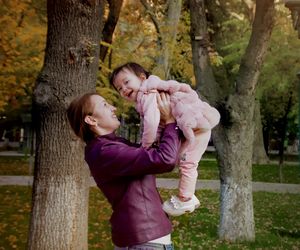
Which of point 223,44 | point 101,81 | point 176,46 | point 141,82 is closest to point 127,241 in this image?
point 141,82

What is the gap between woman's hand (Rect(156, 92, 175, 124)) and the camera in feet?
8.20

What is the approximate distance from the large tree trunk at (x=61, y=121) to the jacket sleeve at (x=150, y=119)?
3.16 meters

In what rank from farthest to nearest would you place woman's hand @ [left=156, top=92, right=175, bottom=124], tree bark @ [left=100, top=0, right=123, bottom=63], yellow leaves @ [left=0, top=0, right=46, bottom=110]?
yellow leaves @ [left=0, top=0, right=46, bottom=110] < tree bark @ [left=100, top=0, right=123, bottom=63] < woman's hand @ [left=156, top=92, right=175, bottom=124]

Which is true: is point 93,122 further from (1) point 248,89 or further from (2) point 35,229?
(1) point 248,89

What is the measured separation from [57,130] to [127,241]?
3.32 metres

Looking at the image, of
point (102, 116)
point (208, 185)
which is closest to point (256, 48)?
point (102, 116)

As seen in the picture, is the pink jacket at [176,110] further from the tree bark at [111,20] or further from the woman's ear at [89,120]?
the tree bark at [111,20]

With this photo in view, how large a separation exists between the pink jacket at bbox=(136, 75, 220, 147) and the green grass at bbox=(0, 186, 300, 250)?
5737 mm

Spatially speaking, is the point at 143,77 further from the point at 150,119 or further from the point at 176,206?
the point at 176,206

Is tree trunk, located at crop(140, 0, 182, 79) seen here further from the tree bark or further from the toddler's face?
the toddler's face

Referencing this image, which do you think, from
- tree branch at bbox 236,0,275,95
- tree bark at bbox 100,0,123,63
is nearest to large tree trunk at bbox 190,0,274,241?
tree branch at bbox 236,0,275,95

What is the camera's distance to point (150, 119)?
7.98 ft

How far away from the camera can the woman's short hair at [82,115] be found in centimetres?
261

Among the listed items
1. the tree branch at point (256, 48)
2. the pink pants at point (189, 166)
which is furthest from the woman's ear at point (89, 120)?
the tree branch at point (256, 48)
